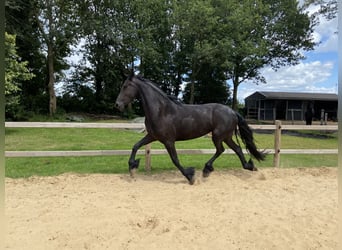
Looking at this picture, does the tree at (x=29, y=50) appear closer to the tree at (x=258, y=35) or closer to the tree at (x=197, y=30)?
the tree at (x=197, y=30)

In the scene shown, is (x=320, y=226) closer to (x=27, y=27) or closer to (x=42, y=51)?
(x=27, y=27)

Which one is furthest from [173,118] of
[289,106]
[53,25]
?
[289,106]

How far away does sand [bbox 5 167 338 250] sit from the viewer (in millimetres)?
2838

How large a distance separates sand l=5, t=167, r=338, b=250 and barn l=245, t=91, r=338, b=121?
A: 22.3 metres

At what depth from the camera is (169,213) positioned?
3.48m

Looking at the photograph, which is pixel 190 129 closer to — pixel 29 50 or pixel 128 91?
pixel 128 91

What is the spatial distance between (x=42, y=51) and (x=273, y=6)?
62.1 ft

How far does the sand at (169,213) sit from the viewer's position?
9.31 ft

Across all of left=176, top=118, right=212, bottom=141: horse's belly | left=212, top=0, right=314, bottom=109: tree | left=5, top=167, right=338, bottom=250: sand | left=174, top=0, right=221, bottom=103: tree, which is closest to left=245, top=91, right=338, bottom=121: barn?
left=212, top=0, right=314, bottom=109: tree

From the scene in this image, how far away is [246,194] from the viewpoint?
430 cm

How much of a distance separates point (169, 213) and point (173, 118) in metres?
1.87

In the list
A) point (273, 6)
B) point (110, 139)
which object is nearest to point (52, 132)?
point (110, 139)

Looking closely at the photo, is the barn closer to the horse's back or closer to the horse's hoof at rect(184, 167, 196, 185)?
the horse's back

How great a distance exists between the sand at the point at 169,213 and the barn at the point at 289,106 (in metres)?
22.3
